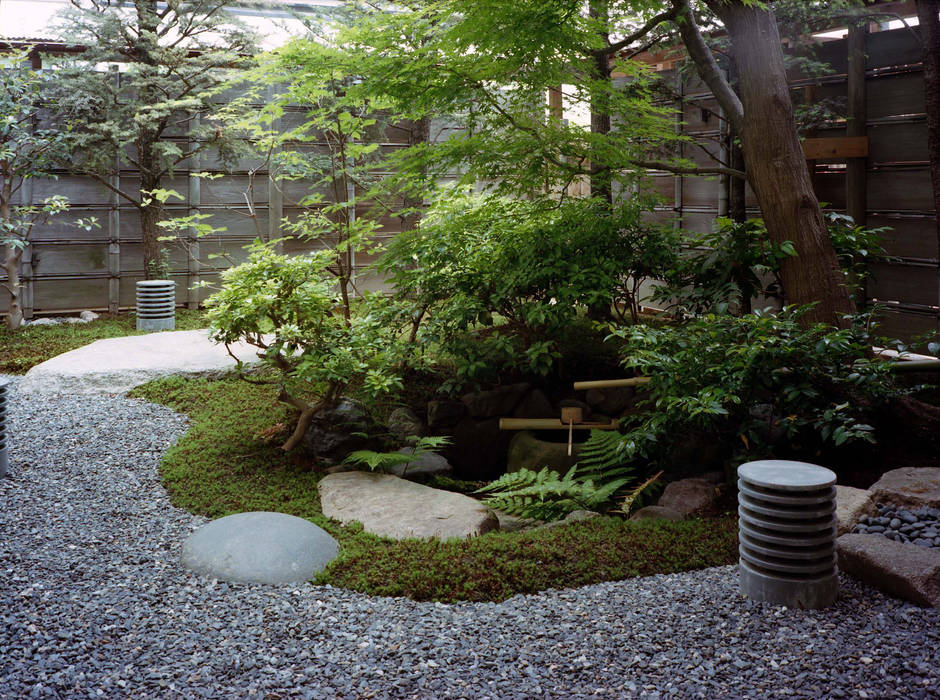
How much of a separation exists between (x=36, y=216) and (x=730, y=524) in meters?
10.6

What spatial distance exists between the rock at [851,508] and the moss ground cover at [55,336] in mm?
7946

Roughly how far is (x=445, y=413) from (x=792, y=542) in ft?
13.1

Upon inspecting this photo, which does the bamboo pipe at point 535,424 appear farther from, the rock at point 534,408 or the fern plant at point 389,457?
the fern plant at point 389,457

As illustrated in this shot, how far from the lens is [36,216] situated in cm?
1139

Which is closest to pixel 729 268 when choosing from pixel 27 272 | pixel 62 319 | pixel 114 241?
pixel 114 241

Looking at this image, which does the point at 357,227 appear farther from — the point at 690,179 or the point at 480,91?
the point at 690,179

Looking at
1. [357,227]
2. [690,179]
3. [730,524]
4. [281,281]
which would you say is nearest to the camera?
[730,524]

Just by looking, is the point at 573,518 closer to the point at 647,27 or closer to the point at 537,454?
the point at 537,454

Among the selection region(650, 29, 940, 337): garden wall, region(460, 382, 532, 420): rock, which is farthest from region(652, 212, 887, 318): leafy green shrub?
region(460, 382, 532, 420): rock

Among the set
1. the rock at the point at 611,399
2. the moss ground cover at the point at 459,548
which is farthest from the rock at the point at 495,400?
the moss ground cover at the point at 459,548

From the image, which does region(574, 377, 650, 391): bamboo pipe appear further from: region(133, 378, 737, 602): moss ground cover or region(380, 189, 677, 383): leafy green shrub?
region(133, 378, 737, 602): moss ground cover

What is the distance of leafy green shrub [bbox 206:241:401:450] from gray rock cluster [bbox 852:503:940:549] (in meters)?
3.07

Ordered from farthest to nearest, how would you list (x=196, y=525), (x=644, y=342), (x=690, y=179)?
(x=690, y=179) < (x=644, y=342) < (x=196, y=525)

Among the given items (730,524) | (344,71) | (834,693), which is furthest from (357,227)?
(834,693)
